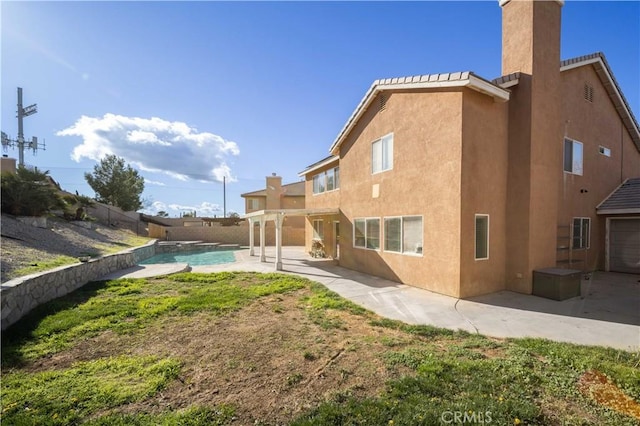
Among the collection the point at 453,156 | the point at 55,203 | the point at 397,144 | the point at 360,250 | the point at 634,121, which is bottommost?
the point at 360,250

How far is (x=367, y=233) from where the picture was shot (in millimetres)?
12477

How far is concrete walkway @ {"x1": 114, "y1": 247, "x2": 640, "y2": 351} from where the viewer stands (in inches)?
224

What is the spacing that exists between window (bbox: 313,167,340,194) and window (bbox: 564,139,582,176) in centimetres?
1009

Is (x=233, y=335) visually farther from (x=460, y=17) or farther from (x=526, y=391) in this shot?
(x=460, y=17)

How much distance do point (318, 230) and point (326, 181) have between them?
3755mm

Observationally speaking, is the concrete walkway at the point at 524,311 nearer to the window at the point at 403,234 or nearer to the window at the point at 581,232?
the window at the point at 403,234

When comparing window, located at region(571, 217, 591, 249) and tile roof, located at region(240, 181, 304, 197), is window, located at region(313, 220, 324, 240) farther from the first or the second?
tile roof, located at region(240, 181, 304, 197)

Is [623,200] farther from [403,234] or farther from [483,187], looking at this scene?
[403,234]

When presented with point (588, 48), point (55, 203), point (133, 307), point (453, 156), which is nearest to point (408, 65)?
point (453, 156)

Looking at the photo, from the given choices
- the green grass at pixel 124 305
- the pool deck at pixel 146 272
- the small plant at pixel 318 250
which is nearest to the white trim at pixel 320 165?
the small plant at pixel 318 250

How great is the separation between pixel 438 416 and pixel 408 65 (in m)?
13.6

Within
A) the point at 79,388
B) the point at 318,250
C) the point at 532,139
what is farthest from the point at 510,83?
the point at 318,250

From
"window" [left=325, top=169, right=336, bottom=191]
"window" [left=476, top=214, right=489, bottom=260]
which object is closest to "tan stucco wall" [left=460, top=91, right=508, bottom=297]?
"window" [left=476, top=214, right=489, bottom=260]

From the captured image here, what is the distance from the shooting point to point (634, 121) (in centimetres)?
1369
